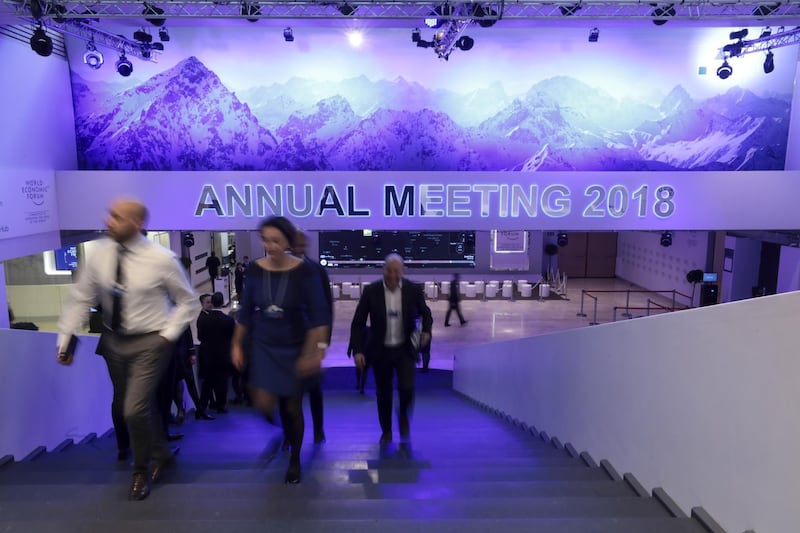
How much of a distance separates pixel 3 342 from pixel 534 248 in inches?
685

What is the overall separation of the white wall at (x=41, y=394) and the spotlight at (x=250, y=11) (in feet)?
18.8

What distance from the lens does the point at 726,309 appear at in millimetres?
2240

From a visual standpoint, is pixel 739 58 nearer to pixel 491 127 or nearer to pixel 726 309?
pixel 491 127

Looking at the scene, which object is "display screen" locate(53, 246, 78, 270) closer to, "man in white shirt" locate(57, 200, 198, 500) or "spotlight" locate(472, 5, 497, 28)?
"spotlight" locate(472, 5, 497, 28)

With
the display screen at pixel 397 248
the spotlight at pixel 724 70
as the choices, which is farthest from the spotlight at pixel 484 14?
the display screen at pixel 397 248

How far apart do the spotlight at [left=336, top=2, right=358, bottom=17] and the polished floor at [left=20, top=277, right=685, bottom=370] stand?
A: 6.78 meters

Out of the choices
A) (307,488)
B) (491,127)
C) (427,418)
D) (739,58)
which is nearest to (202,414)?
(427,418)

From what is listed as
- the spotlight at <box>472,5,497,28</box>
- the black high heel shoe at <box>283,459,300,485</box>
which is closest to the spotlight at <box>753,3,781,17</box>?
the spotlight at <box>472,5,497,28</box>

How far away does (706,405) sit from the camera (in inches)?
93.1

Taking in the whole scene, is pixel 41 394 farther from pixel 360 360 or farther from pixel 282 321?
pixel 360 360

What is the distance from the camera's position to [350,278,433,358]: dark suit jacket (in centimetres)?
395

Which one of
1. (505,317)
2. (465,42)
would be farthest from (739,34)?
(505,317)

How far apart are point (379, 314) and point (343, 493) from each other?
4.66ft

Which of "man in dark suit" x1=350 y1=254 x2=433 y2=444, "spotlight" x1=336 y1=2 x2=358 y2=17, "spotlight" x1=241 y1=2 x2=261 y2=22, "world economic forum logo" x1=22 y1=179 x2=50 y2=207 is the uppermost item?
"spotlight" x1=336 y1=2 x2=358 y2=17
